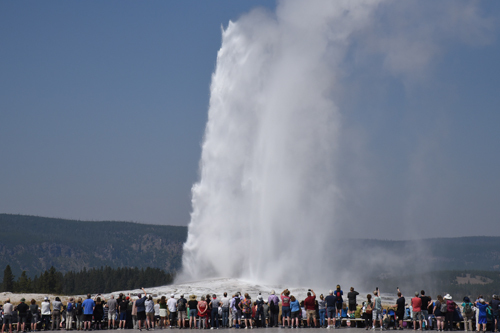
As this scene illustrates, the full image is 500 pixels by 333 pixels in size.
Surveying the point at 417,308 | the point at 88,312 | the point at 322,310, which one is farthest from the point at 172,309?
the point at 417,308

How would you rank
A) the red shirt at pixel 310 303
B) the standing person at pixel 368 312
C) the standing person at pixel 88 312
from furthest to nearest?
the red shirt at pixel 310 303, the standing person at pixel 88 312, the standing person at pixel 368 312

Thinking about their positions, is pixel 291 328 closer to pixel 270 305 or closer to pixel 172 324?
pixel 270 305

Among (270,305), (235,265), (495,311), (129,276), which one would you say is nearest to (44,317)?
(270,305)

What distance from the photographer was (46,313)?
87.4ft

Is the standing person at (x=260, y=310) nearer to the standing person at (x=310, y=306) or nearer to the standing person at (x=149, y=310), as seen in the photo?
the standing person at (x=310, y=306)

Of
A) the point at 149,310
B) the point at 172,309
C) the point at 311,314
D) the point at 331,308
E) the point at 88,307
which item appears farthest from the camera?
the point at 172,309

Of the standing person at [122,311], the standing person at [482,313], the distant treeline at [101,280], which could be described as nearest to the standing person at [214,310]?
the standing person at [122,311]

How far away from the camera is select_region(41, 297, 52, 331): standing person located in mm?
26641

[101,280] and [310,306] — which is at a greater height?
[101,280]

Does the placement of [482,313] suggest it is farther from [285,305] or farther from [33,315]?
[33,315]

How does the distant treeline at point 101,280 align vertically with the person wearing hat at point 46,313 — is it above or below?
above

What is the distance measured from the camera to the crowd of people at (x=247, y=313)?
24.8 metres

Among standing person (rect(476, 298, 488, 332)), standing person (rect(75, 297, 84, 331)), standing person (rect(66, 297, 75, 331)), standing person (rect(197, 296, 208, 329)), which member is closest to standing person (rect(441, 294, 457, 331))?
standing person (rect(476, 298, 488, 332))

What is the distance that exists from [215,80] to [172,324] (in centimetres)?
3220
